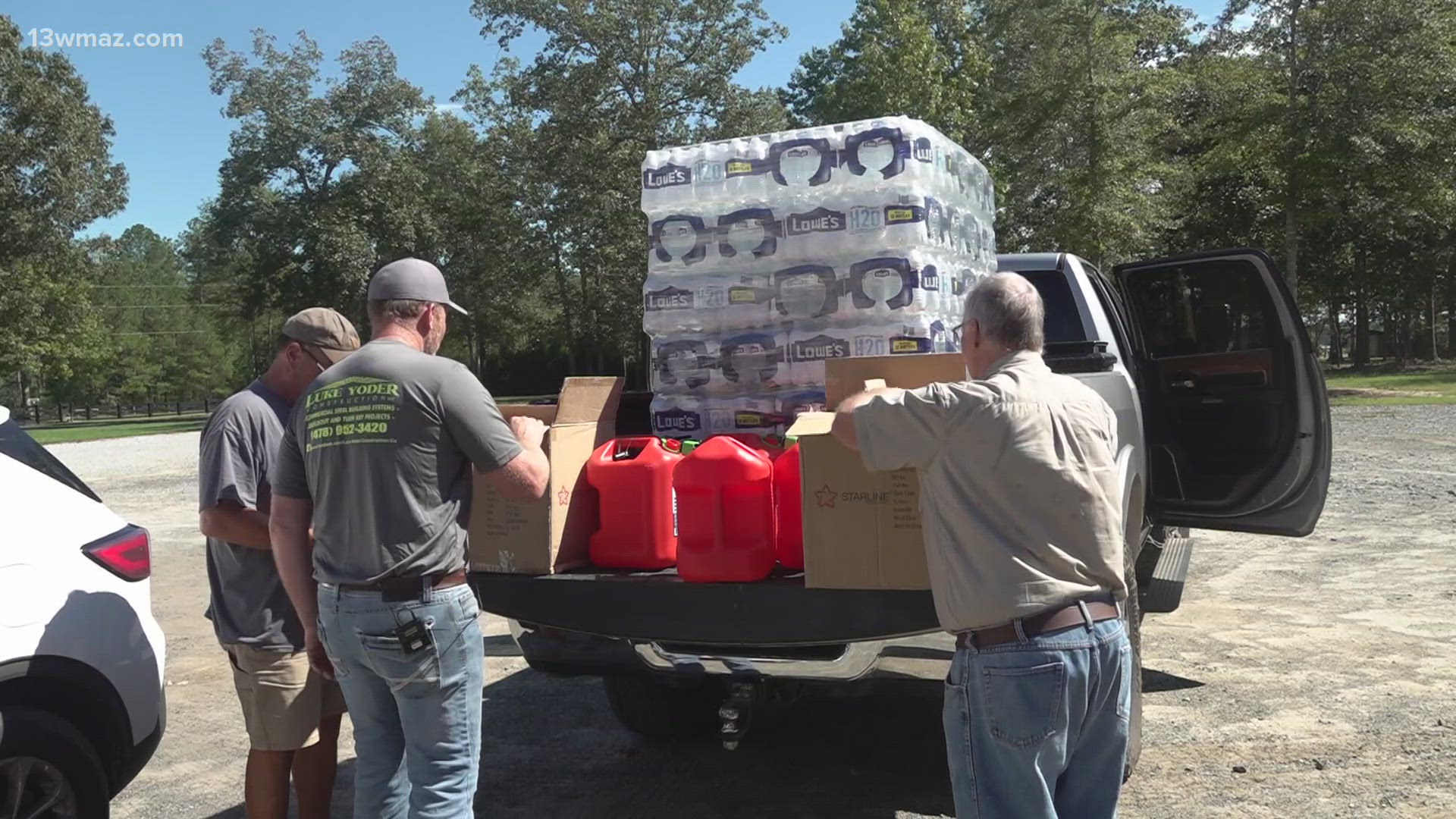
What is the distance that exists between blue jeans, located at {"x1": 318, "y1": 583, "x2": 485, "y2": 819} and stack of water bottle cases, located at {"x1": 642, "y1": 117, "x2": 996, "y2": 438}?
191 cm

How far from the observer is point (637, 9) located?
29.0 meters

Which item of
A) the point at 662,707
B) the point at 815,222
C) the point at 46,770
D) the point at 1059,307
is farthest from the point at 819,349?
the point at 46,770

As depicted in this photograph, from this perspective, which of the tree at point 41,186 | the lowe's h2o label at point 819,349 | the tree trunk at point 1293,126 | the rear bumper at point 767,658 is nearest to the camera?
the rear bumper at point 767,658

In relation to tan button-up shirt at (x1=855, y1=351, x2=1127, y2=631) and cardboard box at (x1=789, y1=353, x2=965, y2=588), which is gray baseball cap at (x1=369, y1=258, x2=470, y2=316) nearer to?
cardboard box at (x1=789, y1=353, x2=965, y2=588)

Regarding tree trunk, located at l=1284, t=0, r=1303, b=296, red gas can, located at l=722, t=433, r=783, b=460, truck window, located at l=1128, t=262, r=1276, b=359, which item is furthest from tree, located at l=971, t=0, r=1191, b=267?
red gas can, located at l=722, t=433, r=783, b=460

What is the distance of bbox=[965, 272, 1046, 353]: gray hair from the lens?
104 inches

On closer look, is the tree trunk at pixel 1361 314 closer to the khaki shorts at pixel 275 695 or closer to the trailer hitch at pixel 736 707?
the trailer hitch at pixel 736 707

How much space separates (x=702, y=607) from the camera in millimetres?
3416

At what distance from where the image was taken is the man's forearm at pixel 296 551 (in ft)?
9.82

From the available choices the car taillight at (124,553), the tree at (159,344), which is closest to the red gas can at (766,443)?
the car taillight at (124,553)

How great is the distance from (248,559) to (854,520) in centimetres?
190

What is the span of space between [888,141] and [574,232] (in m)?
28.2

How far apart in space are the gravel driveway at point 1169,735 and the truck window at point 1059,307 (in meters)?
1.85

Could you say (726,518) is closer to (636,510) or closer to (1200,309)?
(636,510)
